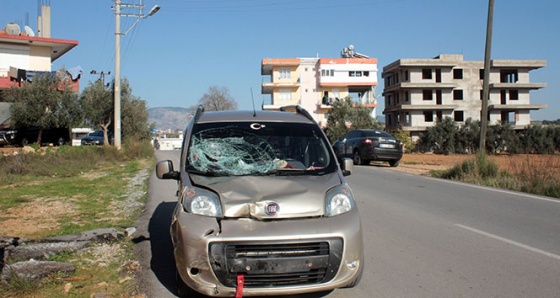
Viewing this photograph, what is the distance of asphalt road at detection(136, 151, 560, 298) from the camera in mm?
4801

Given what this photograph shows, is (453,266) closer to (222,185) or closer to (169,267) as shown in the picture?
(222,185)

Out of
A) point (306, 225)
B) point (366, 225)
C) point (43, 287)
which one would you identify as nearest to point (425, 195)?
point (366, 225)

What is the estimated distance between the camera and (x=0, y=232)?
293 inches

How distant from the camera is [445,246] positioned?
648 cm

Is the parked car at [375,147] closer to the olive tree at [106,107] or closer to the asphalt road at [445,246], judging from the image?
the asphalt road at [445,246]

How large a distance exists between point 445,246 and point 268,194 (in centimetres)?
334

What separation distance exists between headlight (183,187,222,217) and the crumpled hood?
2.3 inches

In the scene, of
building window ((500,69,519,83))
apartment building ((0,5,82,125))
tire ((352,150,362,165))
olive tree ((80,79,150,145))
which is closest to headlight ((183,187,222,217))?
tire ((352,150,362,165))

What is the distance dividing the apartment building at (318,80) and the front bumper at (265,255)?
69096mm

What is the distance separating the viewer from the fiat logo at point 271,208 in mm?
4109

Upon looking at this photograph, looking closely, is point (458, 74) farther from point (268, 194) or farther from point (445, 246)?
point (268, 194)

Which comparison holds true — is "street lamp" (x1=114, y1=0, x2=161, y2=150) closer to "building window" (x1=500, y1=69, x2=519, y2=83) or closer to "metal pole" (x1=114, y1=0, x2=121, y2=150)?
"metal pole" (x1=114, y1=0, x2=121, y2=150)

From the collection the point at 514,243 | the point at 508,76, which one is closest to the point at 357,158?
the point at 514,243

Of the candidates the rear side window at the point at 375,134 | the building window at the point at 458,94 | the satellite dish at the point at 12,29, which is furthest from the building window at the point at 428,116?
the satellite dish at the point at 12,29
